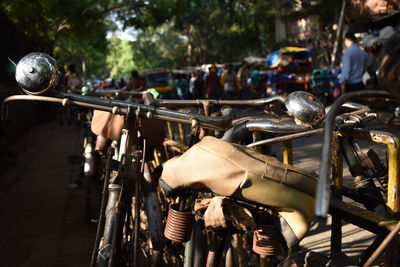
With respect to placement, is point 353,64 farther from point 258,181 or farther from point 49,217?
point 258,181

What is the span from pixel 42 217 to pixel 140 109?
9.45ft

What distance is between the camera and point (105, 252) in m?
1.85

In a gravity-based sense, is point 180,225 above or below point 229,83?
above

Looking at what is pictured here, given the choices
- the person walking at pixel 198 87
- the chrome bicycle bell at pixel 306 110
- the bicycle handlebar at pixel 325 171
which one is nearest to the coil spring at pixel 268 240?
the chrome bicycle bell at pixel 306 110

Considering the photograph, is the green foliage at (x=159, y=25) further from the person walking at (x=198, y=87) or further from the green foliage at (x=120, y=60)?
the green foliage at (x=120, y=60)

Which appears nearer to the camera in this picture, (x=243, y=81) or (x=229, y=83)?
(x=229, y=83)

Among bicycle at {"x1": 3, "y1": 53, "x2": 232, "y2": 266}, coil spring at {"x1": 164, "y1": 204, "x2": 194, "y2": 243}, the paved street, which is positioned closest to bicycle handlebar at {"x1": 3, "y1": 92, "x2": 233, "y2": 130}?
bicycle at {"x1": 3, "y1": 53, "x2": 232, "y2": 266}

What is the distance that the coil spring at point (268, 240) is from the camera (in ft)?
4.90

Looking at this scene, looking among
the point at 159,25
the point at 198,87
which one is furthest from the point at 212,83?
the point at 159,25

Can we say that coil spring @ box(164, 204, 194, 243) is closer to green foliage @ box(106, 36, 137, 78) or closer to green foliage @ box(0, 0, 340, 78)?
green foliage @ box(0, 0, 340, 78)

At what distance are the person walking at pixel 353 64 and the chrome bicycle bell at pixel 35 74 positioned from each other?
537 cm

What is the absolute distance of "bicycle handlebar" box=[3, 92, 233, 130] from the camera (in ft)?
5.74

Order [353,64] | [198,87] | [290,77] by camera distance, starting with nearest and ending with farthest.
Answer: [353,64], [290,77], [198,87]

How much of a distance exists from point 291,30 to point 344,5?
15.5 metres
